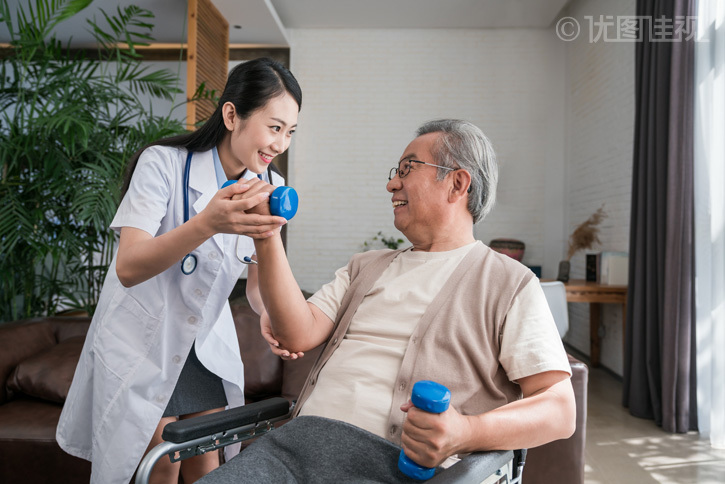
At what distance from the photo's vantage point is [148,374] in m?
1.34

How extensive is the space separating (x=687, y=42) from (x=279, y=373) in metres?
2.96

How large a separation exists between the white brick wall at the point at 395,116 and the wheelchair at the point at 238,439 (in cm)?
538

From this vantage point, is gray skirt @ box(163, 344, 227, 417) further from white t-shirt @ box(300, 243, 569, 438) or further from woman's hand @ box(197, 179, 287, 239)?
woman's hand @ box(197, 179, 287, 239)

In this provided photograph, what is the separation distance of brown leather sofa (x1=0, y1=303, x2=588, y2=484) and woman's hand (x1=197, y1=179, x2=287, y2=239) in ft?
3.97

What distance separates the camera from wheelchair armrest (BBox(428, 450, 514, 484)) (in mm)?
901

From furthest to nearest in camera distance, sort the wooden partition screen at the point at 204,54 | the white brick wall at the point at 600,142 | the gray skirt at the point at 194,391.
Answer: the wooden partition screen at the point at 204,54 → the white brick wall at the point at 600,142 → the gray skirt at the point at 194,391

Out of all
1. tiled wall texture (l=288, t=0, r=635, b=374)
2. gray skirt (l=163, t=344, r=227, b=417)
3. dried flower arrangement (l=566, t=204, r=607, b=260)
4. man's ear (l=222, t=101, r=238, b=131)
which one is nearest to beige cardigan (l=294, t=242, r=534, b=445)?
gray skirt (l=163, t=344, r=227, b=417)

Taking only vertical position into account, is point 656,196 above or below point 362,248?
above

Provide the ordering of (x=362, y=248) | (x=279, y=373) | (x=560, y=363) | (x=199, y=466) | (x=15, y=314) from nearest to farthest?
(x=560, y=363)
(x=199, y=466)
(x=279, y=373)
(x=15, y=314)
(x=362, y=248)

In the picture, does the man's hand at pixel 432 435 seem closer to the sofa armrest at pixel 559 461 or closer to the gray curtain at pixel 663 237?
the sofa armrest at pixel 559 461

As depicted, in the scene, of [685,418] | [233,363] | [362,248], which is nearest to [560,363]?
[233,363]

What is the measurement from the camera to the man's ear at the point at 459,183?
141 centimetres

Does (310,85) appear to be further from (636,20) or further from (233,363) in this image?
(233,363)

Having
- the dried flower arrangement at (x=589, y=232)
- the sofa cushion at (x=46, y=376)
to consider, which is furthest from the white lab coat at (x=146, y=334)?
the dried flower arrangement at (x=589, y=232)
